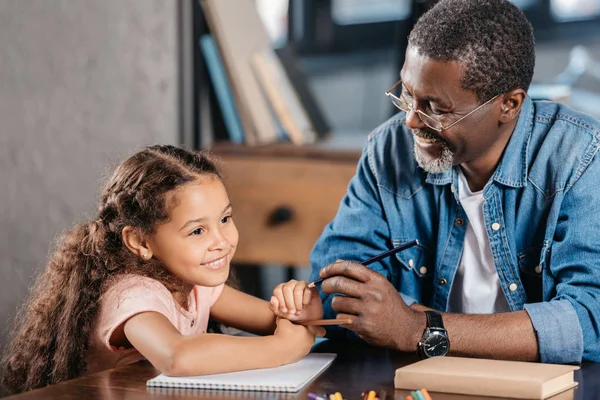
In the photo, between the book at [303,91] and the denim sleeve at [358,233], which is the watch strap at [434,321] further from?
the book at [303,91]

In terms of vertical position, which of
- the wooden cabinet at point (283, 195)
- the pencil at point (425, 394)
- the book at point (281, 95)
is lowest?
the pencil at point (425, 394)

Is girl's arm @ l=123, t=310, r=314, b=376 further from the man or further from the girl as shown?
the man

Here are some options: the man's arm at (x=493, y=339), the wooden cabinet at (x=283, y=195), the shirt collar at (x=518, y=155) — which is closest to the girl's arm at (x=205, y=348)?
the man's arm at (x=493, y=339)

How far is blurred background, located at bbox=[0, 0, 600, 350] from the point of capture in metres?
2.82

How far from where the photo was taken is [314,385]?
3.79 feet

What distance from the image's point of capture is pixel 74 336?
4.55 ft

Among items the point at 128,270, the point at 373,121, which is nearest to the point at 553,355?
the point at 128,270

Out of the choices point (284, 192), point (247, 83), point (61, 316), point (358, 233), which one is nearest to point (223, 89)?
point (247, 83)

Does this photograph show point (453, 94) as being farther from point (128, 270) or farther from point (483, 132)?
point (128, 270)

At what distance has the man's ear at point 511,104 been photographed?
1610mm

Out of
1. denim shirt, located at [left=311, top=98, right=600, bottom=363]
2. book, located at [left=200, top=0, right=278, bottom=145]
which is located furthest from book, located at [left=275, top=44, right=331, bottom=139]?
denim shirt, located at [left=311, top=98, right=600, bottom=363]

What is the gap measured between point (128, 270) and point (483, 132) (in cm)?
69

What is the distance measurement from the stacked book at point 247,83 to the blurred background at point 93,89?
10 cm

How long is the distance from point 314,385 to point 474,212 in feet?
2.15
